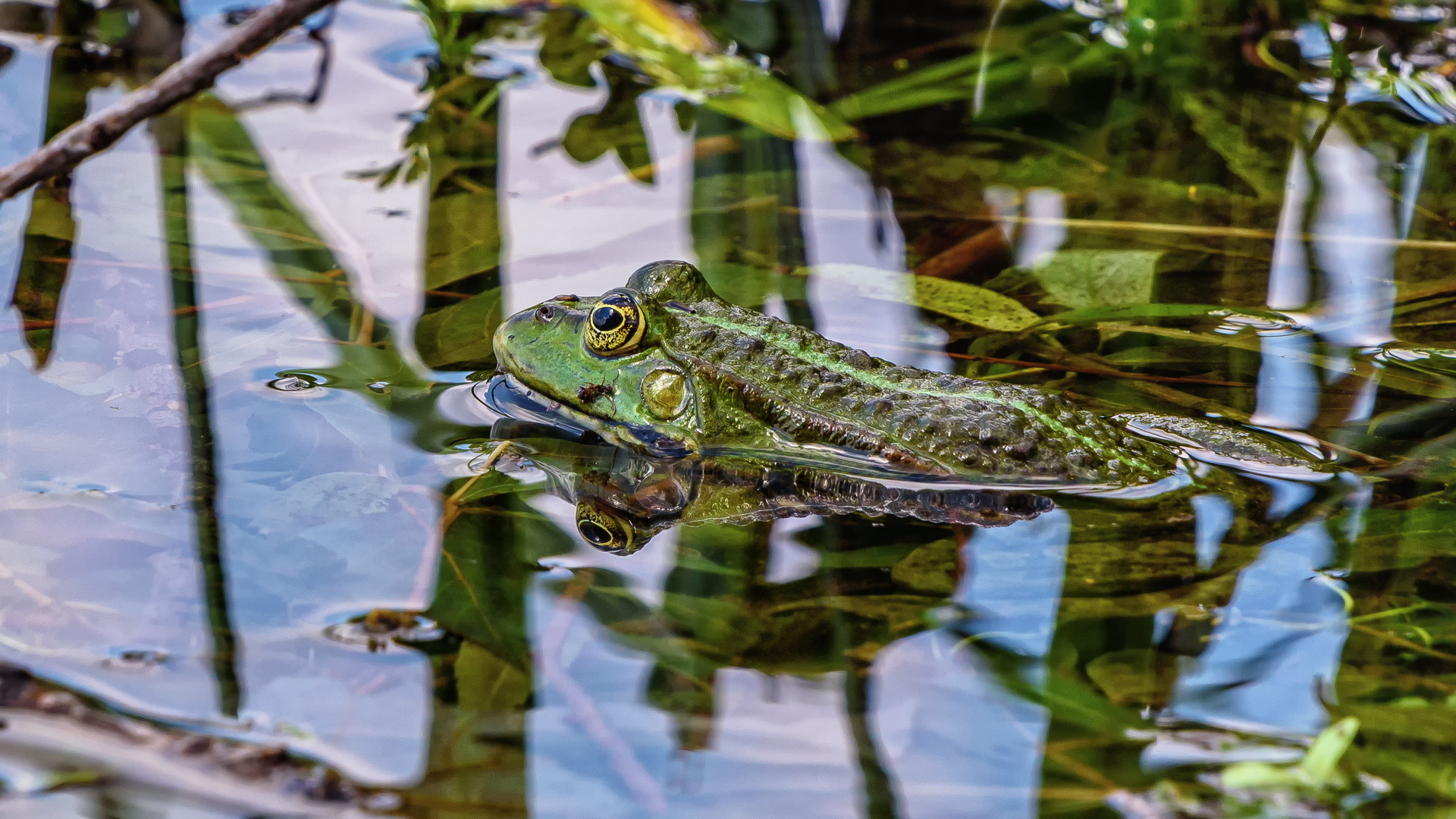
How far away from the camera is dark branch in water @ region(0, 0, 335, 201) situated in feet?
12.4

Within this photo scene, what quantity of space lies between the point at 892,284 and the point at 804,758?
2.46m

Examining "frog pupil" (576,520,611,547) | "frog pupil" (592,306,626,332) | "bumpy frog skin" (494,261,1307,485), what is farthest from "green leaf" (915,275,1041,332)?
"frog pupil" (576,520,611,547)

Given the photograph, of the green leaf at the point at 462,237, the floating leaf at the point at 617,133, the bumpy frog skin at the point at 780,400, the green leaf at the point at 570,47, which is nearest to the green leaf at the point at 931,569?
the bumpy frog skin at the point at 780,400

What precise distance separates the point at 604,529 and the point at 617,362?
0.70 metres

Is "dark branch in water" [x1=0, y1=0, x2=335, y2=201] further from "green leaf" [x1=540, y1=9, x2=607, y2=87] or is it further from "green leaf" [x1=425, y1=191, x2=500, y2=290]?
"green leaf" [x1=540, y1=9, x2=607, y2=87]

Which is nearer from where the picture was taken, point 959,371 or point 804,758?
point 804,758

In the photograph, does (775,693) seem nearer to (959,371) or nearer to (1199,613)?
(1199,613)

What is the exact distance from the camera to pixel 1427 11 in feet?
21.9

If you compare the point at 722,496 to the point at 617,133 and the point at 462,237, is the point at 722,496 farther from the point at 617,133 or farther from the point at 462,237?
the point at 617,133

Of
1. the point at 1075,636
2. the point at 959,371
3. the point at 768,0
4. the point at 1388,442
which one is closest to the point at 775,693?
the point at 1075,636

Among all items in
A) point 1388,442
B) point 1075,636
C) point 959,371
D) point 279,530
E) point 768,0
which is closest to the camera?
point 1075,636

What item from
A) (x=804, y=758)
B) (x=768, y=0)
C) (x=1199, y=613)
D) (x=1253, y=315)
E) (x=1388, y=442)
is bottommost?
(x=804, y=758)

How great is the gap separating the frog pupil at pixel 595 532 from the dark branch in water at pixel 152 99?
2.22m

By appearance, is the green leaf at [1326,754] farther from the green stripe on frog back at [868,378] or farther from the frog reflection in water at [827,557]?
the green stripe on frog back at [868,378]
